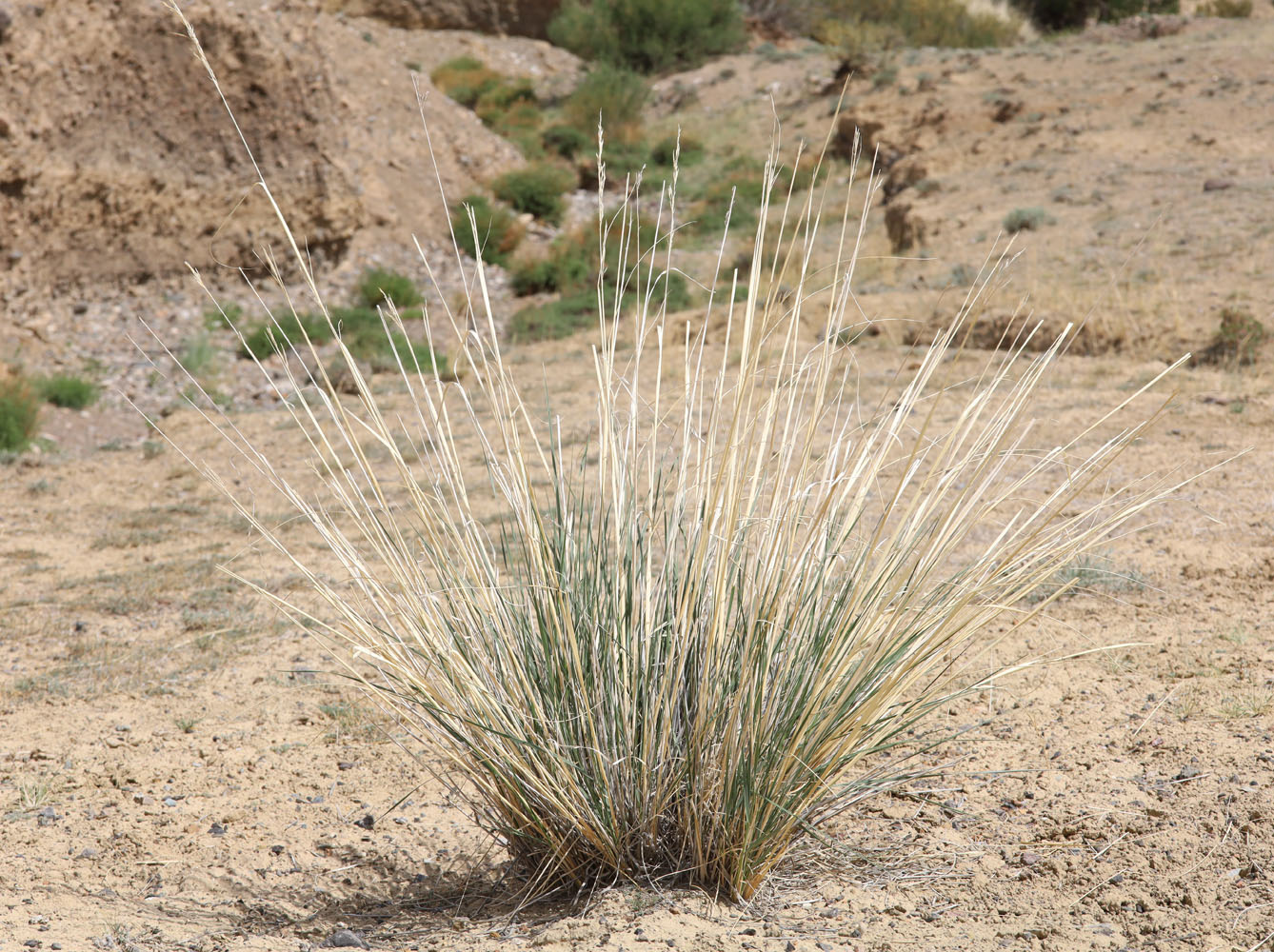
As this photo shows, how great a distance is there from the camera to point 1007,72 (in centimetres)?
1376

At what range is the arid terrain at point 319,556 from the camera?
74.3 inches

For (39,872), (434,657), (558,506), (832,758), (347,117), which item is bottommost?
(39,872)

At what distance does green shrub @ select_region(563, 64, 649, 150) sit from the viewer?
16.1 m

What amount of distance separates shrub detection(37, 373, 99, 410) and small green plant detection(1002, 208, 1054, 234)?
7142mm

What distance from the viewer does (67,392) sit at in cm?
797

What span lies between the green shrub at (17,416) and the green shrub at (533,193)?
6.40 meters

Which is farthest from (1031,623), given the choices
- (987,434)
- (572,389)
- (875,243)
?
(875,243)

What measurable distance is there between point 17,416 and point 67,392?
39.4 inches

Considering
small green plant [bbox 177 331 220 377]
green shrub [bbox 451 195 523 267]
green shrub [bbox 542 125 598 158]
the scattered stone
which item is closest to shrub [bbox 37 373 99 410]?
small green plant [bbox 177 331 220 377]

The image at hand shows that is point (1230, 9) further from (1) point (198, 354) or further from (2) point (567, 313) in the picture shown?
(1) point (198, 354)

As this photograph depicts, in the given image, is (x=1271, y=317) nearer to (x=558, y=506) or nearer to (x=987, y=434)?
(x=987, y=434)

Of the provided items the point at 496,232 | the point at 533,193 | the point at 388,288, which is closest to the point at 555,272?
the point at 496,232

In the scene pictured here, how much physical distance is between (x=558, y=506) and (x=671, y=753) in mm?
460

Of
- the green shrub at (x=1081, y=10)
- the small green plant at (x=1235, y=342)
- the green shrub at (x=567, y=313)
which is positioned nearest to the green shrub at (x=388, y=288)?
the green shrub at (x=567, y=313)
